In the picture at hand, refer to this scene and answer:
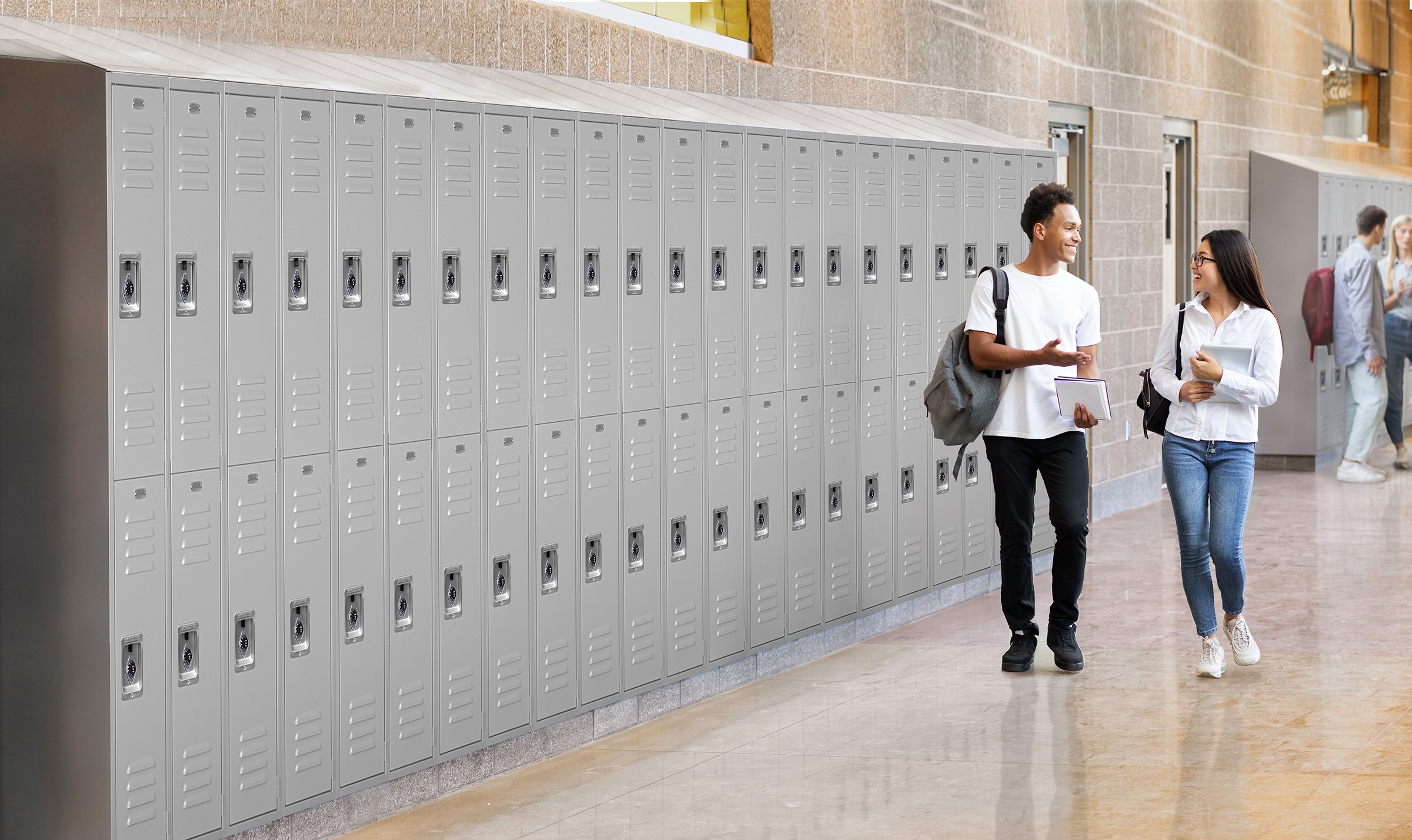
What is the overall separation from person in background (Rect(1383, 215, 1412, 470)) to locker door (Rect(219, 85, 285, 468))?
943 centimetres

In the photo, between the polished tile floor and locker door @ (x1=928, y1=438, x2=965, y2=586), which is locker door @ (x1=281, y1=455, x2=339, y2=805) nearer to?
the polished tile floor

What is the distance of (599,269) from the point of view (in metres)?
5.42

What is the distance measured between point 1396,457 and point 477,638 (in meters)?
9.67

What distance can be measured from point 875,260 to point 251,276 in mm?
3176

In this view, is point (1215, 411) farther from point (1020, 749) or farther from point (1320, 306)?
point (1320, 306)

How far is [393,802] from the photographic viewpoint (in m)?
4.86

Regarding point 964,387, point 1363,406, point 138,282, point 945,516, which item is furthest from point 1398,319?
point 138,282

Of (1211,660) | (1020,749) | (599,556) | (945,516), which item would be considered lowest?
(1020,749)

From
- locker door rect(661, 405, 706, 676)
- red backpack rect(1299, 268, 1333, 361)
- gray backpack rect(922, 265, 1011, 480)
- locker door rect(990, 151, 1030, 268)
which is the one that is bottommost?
locker door rect(661, 405, 706, 676)

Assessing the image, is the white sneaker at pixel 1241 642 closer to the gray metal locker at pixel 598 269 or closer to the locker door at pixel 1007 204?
the locker door at pixel 1007 204

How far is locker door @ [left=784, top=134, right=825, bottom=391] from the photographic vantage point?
6.33 meters

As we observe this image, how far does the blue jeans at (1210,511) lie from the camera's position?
600cm

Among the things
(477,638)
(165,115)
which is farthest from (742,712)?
(165,115)

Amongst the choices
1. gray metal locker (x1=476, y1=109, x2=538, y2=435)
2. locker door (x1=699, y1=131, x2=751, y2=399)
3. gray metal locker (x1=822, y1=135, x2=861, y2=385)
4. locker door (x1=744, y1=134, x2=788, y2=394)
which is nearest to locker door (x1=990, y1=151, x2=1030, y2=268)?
gray metal locker (x1=822, y1=135, x2=861, y2=385)
